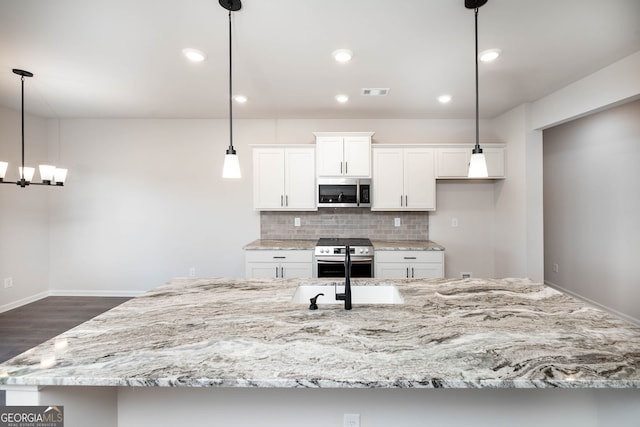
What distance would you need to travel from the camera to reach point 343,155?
4004 mm

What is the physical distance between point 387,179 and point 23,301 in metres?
5.35

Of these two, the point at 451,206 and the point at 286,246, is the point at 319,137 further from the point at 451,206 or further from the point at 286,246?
the point at 451,206

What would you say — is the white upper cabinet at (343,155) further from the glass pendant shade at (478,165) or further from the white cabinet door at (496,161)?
the glass pendant shade at (478,165)

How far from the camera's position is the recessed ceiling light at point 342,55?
8.06ft

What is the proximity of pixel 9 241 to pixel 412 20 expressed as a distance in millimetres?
5472

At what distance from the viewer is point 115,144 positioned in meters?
4.50

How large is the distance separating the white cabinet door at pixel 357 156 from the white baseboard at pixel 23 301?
4794 millimetres

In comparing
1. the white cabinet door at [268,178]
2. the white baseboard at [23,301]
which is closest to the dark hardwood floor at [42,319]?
the white baseboard at [23,301]

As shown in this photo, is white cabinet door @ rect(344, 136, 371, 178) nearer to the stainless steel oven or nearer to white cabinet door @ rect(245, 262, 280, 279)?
the stainless steel oven

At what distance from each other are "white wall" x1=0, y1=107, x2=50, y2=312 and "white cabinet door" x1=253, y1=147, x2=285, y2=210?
3.17 metres

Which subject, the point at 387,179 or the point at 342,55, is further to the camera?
the point at 387,179

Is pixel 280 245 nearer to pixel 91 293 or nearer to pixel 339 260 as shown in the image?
pixel 339 260

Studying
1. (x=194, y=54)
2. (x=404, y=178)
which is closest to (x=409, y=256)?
(x=404, y=178)

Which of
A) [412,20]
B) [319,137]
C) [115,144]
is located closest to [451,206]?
[319,137]
